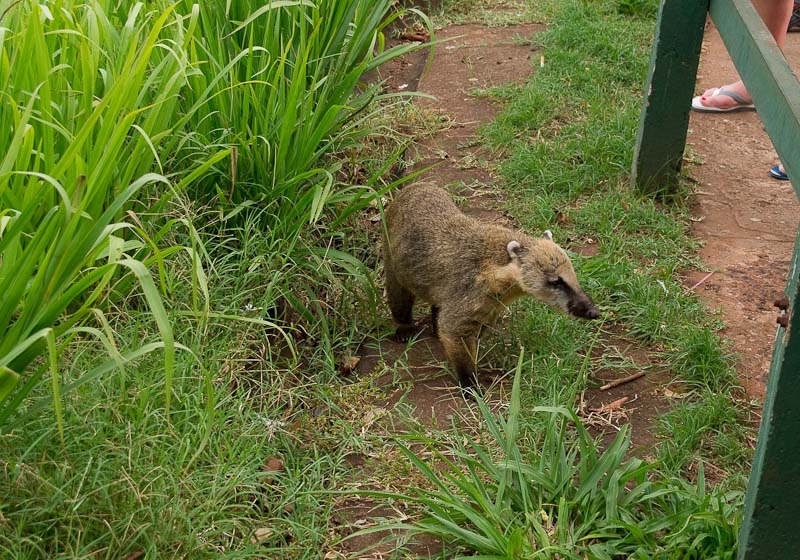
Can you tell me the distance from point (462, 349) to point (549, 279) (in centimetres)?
46

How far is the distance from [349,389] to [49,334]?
6.04 ft

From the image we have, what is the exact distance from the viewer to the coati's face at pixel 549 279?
401 centimetres

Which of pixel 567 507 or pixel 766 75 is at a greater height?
pixel 766 75

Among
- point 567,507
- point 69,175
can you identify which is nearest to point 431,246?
point 567,507

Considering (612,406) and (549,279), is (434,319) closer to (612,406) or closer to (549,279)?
(549,279)

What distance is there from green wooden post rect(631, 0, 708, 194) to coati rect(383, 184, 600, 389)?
116 centimetres

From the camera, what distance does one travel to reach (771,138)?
3268 millimetres

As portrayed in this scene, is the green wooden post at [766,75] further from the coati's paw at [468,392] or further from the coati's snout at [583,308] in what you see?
the coati's paw at [468,392]

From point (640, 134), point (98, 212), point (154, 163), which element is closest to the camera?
point (98, 212)

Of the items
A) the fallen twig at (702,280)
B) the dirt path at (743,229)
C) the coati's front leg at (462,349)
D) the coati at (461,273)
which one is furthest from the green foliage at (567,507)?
the fallen twig at (702,280)

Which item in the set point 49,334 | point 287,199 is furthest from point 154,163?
point 49,334

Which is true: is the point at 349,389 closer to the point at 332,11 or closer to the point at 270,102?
the point at 270,102

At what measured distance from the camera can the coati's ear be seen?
4.05 metres

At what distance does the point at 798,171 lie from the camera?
2734 mm
